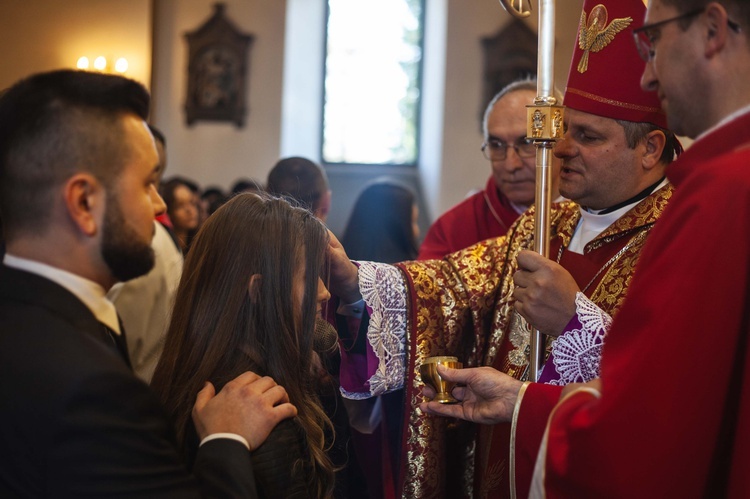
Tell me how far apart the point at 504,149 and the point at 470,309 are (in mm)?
1082

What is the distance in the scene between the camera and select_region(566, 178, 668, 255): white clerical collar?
2.66 m

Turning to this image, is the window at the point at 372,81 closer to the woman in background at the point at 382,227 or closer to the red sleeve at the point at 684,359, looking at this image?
the woman in background at the point at 382,227

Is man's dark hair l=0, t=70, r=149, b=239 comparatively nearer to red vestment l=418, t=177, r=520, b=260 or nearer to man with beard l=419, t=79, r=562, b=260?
man with beard l=419, t=79, r=562, b=260

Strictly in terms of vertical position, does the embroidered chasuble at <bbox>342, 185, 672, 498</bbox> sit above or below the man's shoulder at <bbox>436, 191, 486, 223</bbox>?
below

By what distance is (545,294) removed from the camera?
7.52 feet

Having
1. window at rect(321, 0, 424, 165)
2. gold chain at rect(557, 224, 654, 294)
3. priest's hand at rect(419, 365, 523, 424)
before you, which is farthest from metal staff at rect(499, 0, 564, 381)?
window at rect(321, 0, 424, 165)

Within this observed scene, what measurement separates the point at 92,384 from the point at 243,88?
32.5 ft

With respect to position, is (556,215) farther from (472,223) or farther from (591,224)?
(472,223)

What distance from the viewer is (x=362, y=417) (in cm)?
289

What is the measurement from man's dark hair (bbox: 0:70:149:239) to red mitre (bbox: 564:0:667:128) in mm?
1552

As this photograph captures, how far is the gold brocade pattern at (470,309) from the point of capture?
8.44ft

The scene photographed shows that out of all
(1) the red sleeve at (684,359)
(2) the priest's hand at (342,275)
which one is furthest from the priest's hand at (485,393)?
(1) the red sleeve at (684,359)

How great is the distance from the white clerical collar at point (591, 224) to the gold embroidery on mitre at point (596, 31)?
44cm

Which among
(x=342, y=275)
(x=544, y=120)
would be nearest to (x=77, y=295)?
(x=342, y=275)
